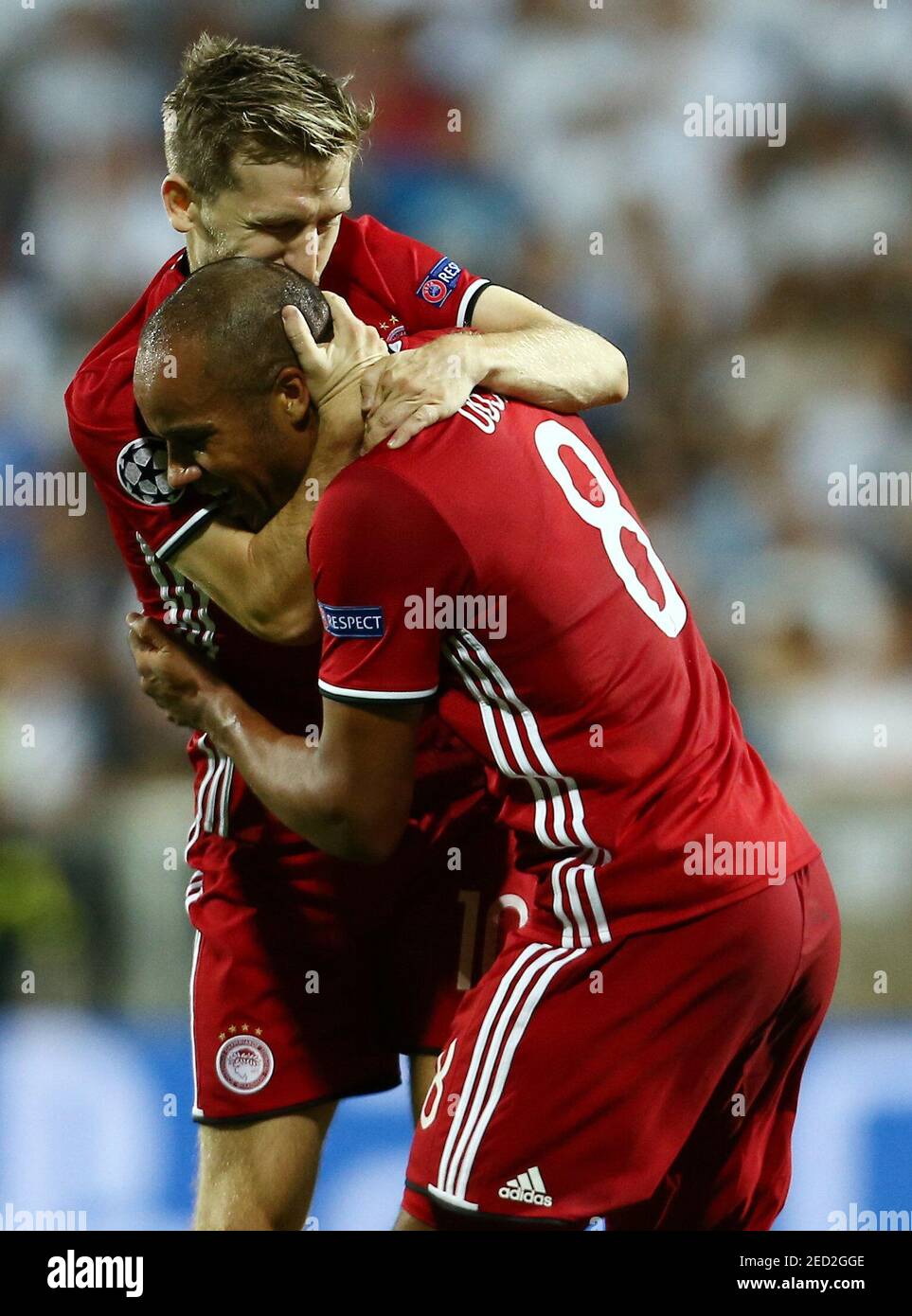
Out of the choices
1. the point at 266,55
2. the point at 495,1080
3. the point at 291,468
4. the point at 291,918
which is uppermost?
the point at 266,55

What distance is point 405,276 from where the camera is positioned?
2447 mm

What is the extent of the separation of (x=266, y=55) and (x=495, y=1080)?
1.51m

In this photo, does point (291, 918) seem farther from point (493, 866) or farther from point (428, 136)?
point (428, 136)

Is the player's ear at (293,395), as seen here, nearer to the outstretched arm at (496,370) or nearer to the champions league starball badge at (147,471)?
the outstretched arm at (496,370)

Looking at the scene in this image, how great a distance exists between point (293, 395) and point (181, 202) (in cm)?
56

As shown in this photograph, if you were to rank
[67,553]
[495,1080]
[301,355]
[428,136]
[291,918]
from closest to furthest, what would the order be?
1. [495,1080]
2. [301,355]
3. [291,918]
4. [67,553]
5. [428,136]

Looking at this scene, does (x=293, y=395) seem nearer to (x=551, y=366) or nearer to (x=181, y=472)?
(x=181, y=472)

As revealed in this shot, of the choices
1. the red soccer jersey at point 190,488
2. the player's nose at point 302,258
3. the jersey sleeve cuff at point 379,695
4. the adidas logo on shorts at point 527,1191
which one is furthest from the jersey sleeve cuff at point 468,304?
the adidas logo on shorts at point 527,1191

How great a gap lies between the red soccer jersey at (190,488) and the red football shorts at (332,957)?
12 centimetres

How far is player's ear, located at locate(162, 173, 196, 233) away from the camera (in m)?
2.32

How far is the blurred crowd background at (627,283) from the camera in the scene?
4328 millimetres

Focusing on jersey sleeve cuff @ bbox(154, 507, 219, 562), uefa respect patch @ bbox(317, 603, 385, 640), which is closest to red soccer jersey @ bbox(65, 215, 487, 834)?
jersey sleeve cuff @ bbox(154, 507, 219, 562)

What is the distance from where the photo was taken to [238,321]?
1.91m
